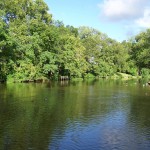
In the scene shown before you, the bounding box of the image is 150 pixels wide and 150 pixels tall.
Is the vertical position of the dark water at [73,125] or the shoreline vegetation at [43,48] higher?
the shoreline vegetation at [43,48]

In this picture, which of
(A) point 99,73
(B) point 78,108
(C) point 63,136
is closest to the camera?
(C) point 63,136

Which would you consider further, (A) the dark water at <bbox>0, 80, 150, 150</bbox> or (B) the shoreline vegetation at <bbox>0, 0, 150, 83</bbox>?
(B) the shoreline vegetation at <bbox>0, 0, 150, 83</bbox>

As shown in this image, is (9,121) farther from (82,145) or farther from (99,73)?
(99,73)

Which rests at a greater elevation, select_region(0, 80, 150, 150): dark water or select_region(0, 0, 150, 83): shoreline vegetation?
select_region(0, 0, 150, 83): shoreline vegetation

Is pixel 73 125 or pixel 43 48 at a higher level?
pixel 43 48

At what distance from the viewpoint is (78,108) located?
36625mm

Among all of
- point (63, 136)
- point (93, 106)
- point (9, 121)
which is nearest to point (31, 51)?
point (93, 106)

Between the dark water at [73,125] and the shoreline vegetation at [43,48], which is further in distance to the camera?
the shoreline vegetation at [43,48]

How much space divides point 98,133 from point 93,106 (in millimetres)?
13714

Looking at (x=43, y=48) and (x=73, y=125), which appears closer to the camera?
(x=73, y=125)

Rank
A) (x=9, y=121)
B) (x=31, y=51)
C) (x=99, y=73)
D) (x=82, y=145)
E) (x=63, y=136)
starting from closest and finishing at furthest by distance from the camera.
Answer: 1. (x=82, y=145)
2. (x=63, y=136)
3. (x=9, y=121)
4. (x=31, y=51)
5. (x=99, y=73)

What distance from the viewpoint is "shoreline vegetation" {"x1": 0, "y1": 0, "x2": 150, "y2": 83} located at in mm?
78500

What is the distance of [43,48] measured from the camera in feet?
307

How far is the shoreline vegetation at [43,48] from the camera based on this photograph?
78500 millimetres
